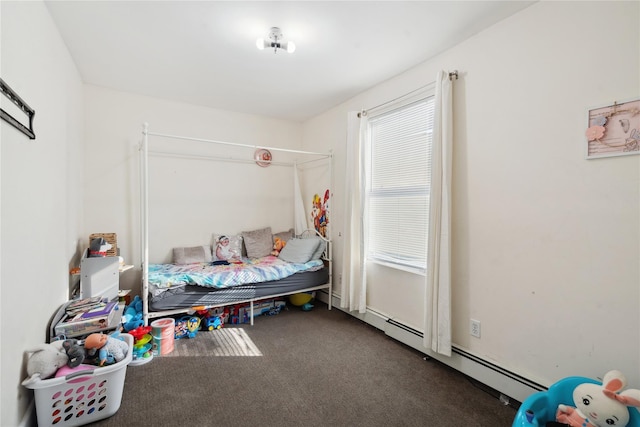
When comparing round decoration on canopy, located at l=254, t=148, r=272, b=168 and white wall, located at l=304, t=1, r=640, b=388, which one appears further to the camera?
round decoration on canopy, located at l=254, t=148, r=272, b=168

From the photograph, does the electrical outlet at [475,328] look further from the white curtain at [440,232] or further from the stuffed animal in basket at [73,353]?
the stuffed animal in basket at [73,353]

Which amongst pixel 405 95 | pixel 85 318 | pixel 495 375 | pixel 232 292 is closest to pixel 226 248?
pixel 232 292

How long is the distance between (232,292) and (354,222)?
1.45m

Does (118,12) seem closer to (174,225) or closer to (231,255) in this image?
(174,225)

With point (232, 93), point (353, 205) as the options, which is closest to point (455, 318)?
point (353, 205)

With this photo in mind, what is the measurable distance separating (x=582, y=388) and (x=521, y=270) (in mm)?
688

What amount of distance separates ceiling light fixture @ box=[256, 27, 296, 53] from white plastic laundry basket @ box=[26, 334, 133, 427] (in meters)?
2.31

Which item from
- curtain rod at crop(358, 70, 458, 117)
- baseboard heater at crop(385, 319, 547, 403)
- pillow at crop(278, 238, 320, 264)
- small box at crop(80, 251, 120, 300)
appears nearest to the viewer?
baseboard heater at crop(385, 319, 547, 403)

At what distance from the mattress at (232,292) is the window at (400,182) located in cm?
79

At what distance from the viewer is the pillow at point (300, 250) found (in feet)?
11.6

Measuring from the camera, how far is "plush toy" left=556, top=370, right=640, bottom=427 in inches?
50.2

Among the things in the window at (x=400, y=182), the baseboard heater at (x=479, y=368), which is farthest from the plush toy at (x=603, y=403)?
the window at (x=400, y=182)

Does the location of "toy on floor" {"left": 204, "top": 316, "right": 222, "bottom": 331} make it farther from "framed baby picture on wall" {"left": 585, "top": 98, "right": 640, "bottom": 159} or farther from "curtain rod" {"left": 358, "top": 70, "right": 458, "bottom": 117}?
"framed baby picture on wall" {"left": 585, "top": 98, "right": 640, "bottom": 159}

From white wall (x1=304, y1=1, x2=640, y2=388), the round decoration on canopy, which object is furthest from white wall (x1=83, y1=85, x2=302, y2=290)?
white wall (x1=304, y1=1, x2=640, y2=388)
